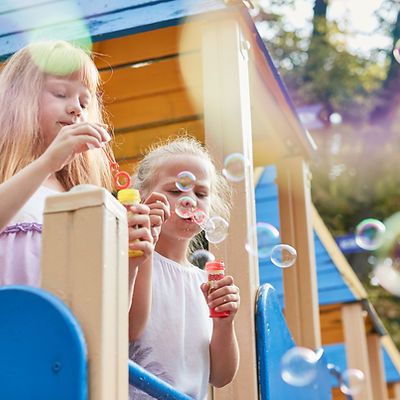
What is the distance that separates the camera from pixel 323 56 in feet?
58.1

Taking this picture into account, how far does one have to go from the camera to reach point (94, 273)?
1.39 meters

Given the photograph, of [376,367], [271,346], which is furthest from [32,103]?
[376,367]

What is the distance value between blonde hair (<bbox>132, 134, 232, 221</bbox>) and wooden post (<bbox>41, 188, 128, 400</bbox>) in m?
1.44

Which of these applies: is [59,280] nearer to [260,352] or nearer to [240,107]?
[260,352]

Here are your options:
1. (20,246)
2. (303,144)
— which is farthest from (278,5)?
(20,246)

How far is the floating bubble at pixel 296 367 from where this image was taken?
305 cm

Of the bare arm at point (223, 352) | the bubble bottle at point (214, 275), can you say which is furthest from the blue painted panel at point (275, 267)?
the bubble bottle at point (214, 275)

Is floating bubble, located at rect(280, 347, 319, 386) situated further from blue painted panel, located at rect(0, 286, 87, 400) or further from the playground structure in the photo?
blue painted panel, located at rect(0, 286, 87, 400)

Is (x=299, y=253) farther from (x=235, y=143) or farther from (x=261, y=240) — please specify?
→ (x=235, y=143)

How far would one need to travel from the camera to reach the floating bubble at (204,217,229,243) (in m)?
2.90

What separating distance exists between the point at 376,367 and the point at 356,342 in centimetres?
190

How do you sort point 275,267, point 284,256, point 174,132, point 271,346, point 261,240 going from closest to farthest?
point 271,346 → point 261,240 → point 284,256 → point 174,132 → point 275,267

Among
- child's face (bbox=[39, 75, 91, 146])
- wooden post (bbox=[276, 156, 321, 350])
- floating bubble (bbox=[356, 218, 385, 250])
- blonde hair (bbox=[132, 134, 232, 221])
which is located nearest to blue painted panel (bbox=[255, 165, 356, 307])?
wooden post (bbox=[276, 156, 321, 350])

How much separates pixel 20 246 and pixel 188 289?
0.88 meters
